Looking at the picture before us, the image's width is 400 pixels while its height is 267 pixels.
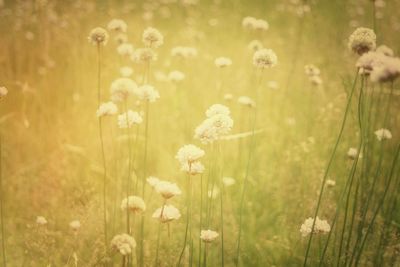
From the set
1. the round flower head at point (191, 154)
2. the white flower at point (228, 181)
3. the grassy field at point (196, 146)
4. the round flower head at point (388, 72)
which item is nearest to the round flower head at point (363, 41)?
the grassy field at point (196, 146)

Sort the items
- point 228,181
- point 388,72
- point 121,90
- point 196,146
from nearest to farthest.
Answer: point 388,72 < point 121,90 < point 228,181 < point 196,146

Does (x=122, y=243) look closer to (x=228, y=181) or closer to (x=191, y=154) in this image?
(x=191, y=154)

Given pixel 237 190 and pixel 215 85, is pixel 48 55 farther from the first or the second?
pixel 237 190

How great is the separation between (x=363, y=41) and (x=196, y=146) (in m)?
1.33

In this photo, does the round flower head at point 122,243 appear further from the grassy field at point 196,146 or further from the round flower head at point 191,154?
the round flower head at point 191,154

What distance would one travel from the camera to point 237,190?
112 inches

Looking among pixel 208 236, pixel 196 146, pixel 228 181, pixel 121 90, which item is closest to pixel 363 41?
pixel 208 236

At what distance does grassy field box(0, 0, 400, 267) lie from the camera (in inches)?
81.2

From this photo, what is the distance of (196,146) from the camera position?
2867mm

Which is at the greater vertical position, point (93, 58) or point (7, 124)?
point (93, 58)

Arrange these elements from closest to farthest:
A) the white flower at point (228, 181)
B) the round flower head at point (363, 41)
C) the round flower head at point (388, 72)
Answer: the round flower head at point (388, 72), the round flower head at point (363, 41), the white flower at point (228, 181)

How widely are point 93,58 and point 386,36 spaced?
2.84 metres

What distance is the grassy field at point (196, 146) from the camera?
206 centimetres

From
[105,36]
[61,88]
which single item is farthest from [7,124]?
[105,36]
